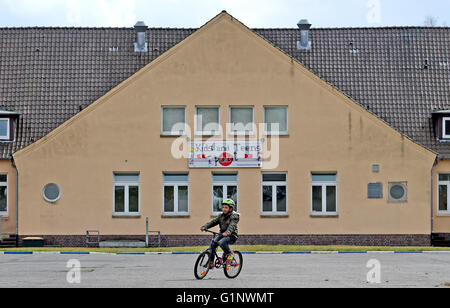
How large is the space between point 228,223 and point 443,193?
19.0 meters

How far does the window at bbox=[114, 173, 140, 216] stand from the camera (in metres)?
36.4

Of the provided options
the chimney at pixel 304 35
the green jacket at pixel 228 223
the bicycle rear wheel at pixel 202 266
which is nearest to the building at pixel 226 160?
the chimney at pixel 304 35

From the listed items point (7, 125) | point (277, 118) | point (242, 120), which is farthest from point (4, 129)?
point (277, 118)

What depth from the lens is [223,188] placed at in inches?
1436

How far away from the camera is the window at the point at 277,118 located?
36438 mm

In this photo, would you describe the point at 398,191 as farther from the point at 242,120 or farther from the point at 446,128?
the point at 242,120

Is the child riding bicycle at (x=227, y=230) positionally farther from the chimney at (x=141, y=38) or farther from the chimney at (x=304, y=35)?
the chimney at (x=304, y=35)

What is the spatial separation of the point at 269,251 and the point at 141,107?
7.94 metres

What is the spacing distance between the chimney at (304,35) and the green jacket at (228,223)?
2174cm

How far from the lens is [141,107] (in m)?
36.2

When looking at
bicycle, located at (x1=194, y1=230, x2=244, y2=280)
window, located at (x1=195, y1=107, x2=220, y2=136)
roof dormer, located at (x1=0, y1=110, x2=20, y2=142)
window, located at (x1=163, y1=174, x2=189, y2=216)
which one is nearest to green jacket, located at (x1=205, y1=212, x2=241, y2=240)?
bicycle, located at (x1=194, y1=230, x2=244, y2=280)

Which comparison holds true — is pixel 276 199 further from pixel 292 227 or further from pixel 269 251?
pixel 269 251
